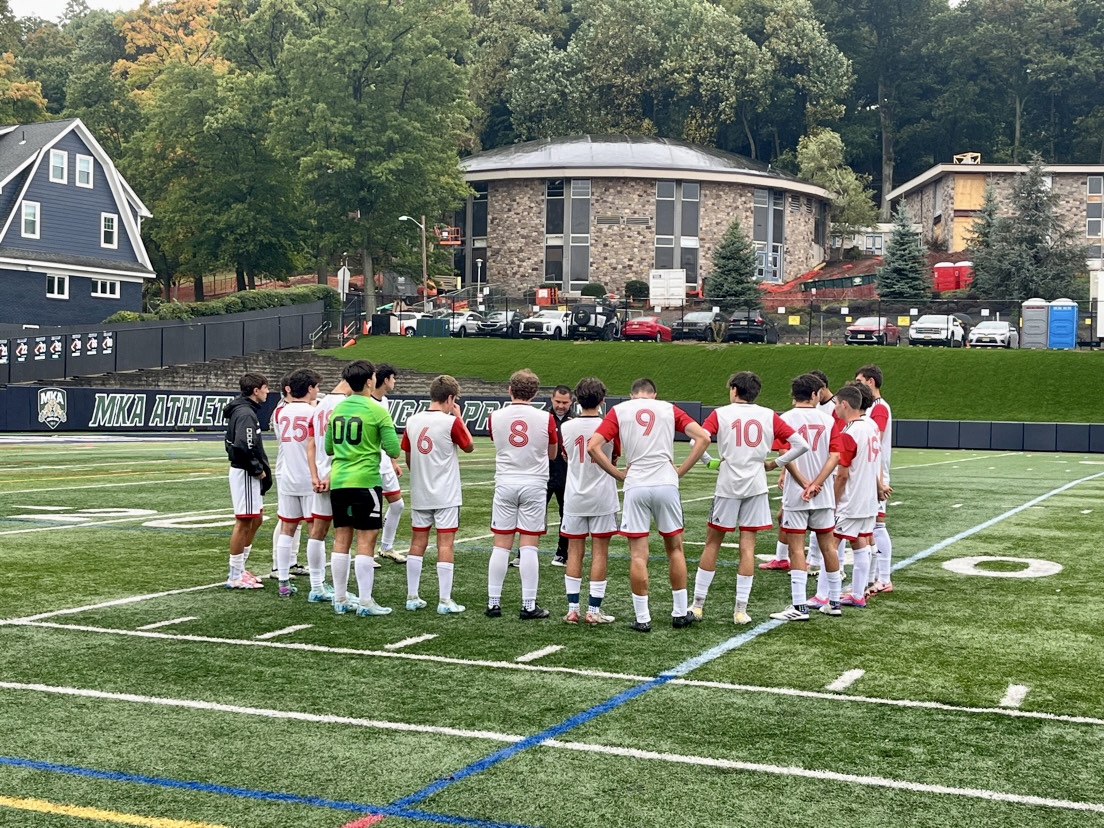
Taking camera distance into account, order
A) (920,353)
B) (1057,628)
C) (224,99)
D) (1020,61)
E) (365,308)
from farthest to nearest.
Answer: (1020,61) < (224,99) < (365,308) < (920,353) < (1057,628)

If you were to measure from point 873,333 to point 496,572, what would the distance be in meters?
45.9

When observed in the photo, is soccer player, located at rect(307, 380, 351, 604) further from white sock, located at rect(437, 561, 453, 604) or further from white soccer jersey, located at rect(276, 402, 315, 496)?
white sock, located at rect(437, 561, 453, 604)

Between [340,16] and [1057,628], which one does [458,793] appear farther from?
[340,16]

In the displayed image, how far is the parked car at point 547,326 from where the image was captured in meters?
59.5

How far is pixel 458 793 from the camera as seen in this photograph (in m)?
6.36

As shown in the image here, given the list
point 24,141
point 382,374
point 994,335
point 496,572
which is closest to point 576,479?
point 496,572

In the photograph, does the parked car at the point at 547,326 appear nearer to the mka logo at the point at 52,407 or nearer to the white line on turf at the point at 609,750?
the mka logo at the point at 52,407

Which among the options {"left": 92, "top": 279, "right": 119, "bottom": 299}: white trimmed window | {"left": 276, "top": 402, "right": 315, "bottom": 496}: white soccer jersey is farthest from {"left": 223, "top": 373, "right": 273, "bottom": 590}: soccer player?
{"left": 92, "top": 279, "right": 119, "bottom": 299}: white trimmed window

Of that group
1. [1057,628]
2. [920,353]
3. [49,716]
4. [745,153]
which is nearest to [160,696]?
[49,716]

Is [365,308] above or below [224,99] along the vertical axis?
below

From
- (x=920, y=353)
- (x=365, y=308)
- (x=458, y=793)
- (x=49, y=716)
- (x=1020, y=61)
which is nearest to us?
(x=458, y=793)

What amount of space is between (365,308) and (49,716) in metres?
58.6

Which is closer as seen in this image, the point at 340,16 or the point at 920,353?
→ the point at 920,353

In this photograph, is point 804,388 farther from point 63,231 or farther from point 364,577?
point 63,231
